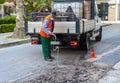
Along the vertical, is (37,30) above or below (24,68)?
above

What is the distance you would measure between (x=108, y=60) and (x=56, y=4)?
5219 millimetres

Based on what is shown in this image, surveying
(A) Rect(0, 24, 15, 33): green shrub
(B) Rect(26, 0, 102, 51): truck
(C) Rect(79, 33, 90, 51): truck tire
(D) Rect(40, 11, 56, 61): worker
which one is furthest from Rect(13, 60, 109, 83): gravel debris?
(A) Rect(0, 24, 15, 33): green shrub

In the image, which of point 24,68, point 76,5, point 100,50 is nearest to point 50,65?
point 24,68

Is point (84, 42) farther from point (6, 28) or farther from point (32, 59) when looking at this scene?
point (6, 28)

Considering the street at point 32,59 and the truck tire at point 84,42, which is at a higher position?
the truck tire at point 84,42

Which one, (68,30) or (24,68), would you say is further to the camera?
(68,30)

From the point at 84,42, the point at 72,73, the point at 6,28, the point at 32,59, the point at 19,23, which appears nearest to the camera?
the point at 72,73

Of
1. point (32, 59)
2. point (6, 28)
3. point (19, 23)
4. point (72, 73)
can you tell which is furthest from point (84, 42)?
point (6, 28)

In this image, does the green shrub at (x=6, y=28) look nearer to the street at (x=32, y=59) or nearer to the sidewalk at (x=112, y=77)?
the street at (x=32, y=59)

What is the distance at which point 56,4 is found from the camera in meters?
16.6

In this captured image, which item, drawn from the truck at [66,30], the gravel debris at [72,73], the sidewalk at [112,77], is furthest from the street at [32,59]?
the sidewalk at [112,77]

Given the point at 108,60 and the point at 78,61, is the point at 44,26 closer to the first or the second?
the point at 78,61

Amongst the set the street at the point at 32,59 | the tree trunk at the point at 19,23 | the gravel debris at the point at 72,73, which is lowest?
the street at the point at 32,59

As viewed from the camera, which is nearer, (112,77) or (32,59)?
(112,77)
